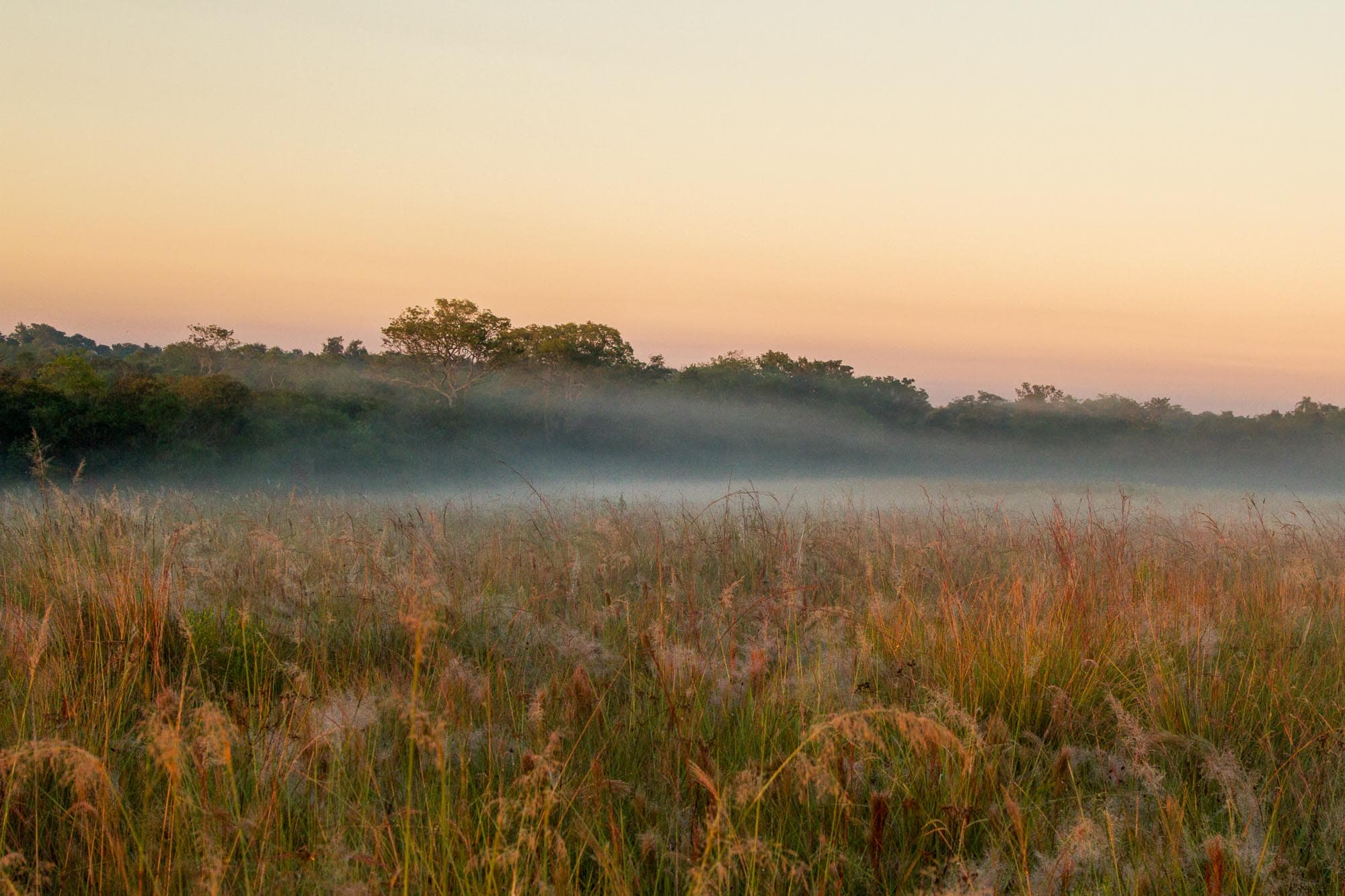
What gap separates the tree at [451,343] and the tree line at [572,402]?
3.0 inches

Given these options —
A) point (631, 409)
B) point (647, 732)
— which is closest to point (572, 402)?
point (631, 409)

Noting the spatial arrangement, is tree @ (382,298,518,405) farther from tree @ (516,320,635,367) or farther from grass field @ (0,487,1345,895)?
grass field @ (0,487,1345,895)

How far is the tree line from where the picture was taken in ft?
87.2

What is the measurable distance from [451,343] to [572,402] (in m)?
Answer: 8.79

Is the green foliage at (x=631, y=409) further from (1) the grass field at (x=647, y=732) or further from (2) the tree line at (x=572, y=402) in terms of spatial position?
(1) the grass field at (x=647, y=732)

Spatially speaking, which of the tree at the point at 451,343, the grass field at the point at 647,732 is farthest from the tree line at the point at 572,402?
the grass field at the point at 647,732

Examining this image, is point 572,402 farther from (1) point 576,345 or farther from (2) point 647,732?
(2) point 647,732

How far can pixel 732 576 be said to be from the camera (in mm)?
5977

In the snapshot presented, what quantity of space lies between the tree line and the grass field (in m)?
19.8

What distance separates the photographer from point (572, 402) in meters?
39.6

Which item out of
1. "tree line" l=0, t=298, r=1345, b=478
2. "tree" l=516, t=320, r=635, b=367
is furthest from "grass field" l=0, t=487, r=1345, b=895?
"tree" l=516, t=320, r=635, b=367

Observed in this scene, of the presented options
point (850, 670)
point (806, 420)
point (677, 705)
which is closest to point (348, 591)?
point (677, 705)

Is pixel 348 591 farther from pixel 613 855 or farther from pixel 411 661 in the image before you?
pixel 613 855

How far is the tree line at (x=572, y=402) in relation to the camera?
87.2ft
